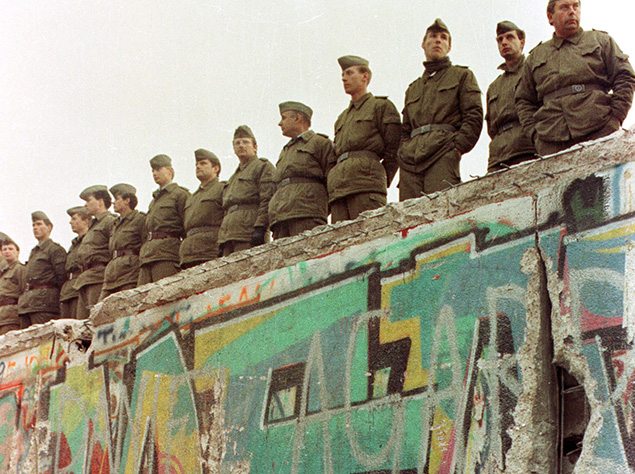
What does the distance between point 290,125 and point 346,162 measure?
978 mm

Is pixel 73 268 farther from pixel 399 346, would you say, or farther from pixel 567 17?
pixel 567 17

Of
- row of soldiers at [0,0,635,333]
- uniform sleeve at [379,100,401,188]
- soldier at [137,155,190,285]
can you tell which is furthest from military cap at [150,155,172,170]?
uniform sleeve at [379,100,401,188]

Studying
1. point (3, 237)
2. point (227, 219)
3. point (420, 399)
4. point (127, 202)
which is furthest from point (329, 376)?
point (3, 237)

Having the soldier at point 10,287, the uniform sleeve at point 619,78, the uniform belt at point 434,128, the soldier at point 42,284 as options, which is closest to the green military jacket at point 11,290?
the soldier at point 10,287

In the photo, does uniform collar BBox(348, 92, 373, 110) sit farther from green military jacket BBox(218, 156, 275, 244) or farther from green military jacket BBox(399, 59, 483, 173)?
green military jacket BBox(218, 156, 275, 244)

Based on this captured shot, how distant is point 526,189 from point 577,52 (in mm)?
1337

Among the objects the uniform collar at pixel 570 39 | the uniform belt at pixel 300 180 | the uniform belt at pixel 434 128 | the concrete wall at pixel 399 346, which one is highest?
the uniform collar at pixel 570 39

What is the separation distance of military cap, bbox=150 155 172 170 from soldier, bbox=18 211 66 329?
1.60 metres

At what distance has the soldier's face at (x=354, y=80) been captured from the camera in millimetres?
8062

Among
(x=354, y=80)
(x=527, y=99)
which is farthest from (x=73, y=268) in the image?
(x=527, y=99)

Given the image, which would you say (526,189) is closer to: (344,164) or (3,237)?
(344,164)

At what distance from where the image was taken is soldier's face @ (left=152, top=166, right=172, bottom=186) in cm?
1010

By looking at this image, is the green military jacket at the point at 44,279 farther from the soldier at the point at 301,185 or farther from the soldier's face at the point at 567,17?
the soldier's face at the point at 567,17

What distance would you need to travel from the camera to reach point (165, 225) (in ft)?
31.9
